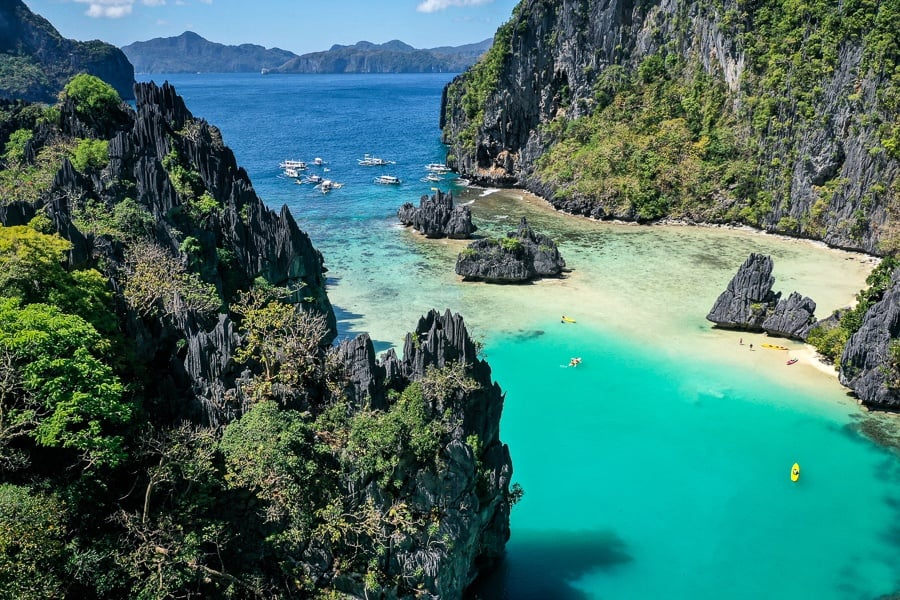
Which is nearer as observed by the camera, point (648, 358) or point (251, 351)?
point (251, 351)

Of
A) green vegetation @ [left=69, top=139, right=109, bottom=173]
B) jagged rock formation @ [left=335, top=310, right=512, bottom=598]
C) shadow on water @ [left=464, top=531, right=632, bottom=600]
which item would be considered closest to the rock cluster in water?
shadow on water @ [left=464, top=531, right=632, bottom=600]

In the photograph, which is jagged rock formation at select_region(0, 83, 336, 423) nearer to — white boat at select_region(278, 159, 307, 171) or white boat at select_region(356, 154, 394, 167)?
white boat at select_region(278, 159, 307, 171)

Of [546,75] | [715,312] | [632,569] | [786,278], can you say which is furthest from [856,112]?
[632,569]

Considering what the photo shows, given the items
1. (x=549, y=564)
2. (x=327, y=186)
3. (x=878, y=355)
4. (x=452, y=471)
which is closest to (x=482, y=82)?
(x=327, y=186)

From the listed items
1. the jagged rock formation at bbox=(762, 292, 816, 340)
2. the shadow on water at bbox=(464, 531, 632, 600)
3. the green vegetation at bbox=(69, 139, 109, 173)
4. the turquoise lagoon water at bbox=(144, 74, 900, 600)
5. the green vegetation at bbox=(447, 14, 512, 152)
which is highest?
the green vegetation at bbox=(447, 14, 512, 152)

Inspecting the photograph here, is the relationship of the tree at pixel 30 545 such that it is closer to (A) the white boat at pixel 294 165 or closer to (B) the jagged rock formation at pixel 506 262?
(B) the jagged rock formation at pixel 506 262

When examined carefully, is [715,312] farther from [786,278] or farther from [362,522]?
[362,522]

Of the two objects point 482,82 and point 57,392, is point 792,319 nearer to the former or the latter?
point 57,392
